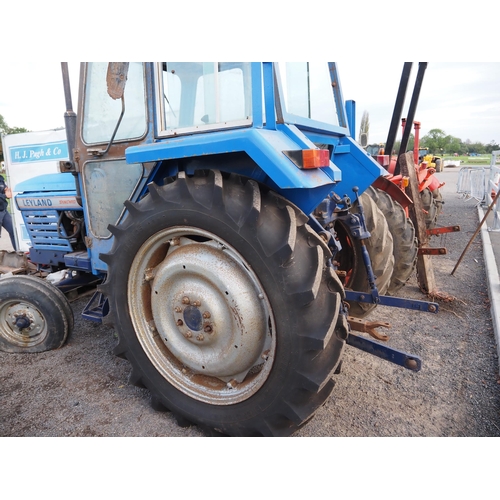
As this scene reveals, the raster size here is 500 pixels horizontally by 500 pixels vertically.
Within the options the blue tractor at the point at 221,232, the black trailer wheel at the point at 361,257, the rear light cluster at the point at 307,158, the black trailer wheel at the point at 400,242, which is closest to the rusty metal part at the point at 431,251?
the black trailer wheel at the point at 400,242

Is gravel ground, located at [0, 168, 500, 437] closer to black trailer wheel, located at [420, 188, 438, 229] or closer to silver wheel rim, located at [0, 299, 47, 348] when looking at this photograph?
silver wheel rim, located at [0, 299, 47, 348]

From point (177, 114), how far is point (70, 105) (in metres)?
0.98

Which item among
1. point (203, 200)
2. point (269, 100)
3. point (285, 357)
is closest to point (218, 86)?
point (269, 100)

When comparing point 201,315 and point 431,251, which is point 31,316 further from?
point 431,251

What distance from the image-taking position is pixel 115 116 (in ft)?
8.13

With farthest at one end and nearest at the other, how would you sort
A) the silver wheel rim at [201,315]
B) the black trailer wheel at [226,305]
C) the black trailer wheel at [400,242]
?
the black trailer wheel at [400,242]
the silver wheel rim at [201,315]
the black trailer wheel at [226,305]

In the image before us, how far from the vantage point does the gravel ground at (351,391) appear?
2.11 m

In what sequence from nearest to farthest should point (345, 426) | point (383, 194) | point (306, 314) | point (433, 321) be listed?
point (306, 314), point (345, 426), point (433, 321), point (383, 194)

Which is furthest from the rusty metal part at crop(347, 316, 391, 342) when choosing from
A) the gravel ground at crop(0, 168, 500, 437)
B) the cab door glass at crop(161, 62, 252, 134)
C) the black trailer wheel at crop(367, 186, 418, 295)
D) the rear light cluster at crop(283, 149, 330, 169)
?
the black trailer wheel at crop(367, 186, 418, 295)

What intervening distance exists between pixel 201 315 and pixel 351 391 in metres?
1.13

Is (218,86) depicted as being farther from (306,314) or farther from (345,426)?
(345,426)

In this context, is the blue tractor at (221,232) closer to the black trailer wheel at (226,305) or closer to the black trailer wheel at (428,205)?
the black trailer wheel at (226,305)

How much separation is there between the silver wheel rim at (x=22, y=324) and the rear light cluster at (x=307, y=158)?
2.46 m

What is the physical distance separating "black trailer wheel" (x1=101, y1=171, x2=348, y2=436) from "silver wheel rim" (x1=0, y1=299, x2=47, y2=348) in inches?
46.9
